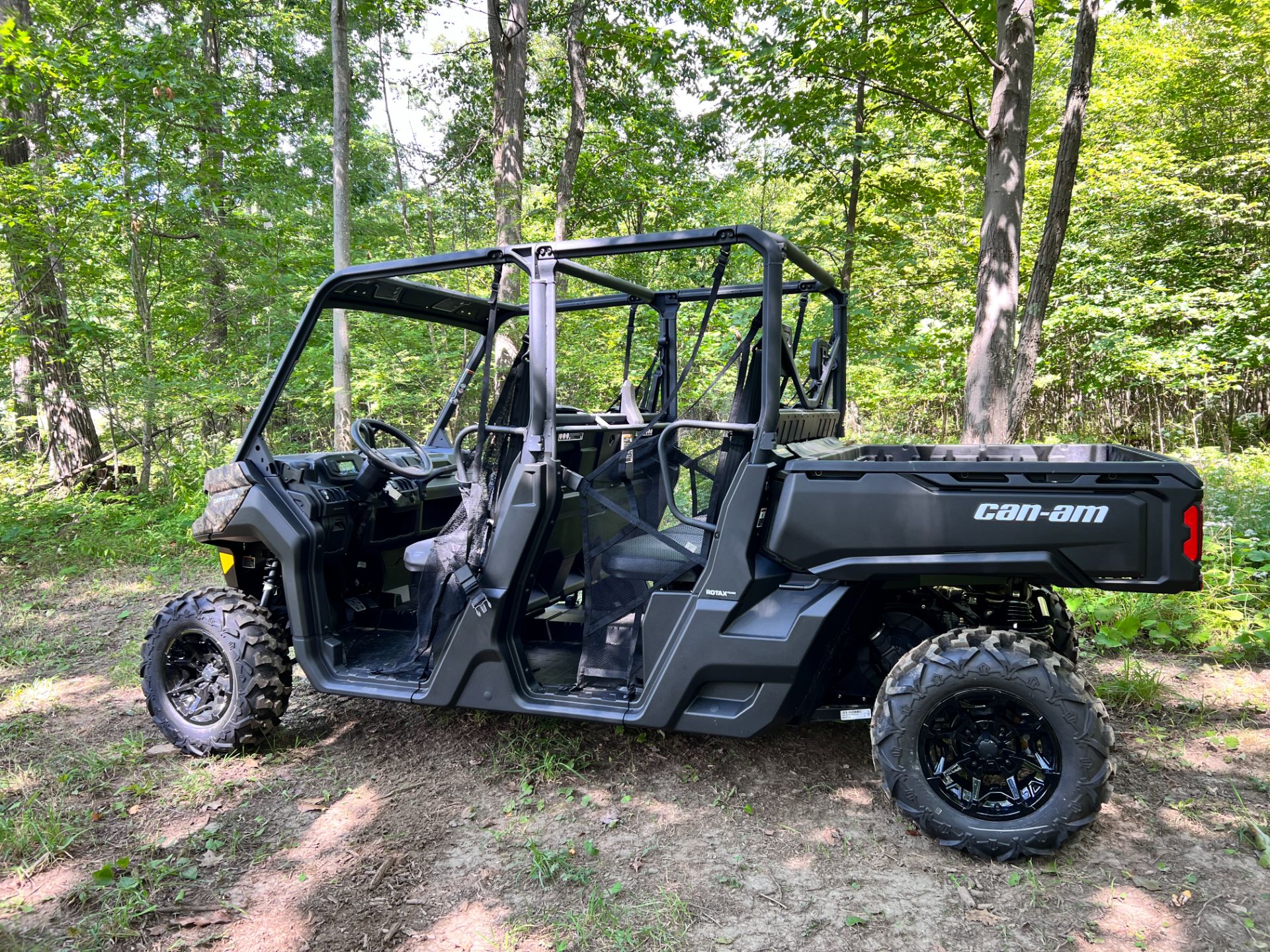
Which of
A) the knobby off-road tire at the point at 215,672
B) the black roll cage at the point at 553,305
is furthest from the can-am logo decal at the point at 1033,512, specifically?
the knobby off-road tire at the point at 215,672

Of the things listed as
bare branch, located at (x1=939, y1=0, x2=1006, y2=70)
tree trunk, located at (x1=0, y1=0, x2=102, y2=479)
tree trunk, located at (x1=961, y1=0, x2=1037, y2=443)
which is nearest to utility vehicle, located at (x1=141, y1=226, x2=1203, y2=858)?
tree trunk, located at (x1=961, y1=0, x2=1037, y2=443)

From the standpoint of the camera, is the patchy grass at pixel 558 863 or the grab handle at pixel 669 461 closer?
the patchy grass at pixel 558 863

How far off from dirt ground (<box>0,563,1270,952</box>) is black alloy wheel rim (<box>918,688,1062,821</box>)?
191mm

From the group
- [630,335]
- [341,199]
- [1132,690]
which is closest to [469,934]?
[630,335]

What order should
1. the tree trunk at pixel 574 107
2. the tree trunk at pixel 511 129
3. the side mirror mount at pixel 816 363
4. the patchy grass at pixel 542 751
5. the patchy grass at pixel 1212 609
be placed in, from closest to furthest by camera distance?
the patchy grass at pixel 542 751 → the side mirror mount at pixel 816 363 → the patchy grass at pixel 1212 609 → the tree trunk at pixel 511 129 → the tree trunk at pixel 574 107

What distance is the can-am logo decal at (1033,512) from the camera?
2.32 metres

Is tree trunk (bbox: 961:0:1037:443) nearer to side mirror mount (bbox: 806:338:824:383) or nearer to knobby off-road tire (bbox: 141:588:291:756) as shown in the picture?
side mirror mount (bbox: 806:338:824:383)

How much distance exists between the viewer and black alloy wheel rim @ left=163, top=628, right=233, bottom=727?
132 inches

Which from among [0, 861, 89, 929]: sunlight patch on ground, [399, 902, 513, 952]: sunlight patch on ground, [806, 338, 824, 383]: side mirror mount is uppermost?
[806, 338, 824, 383]: side mirror mount

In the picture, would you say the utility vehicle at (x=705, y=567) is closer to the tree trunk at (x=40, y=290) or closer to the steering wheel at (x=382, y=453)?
the steering wheel at (x=382, y=453)

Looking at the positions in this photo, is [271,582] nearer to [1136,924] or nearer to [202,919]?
[202,919]

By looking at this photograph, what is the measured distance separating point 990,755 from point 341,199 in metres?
8.00

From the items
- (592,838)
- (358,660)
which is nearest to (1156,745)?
(592,838)

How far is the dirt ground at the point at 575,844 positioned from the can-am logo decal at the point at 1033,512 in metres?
1.10
